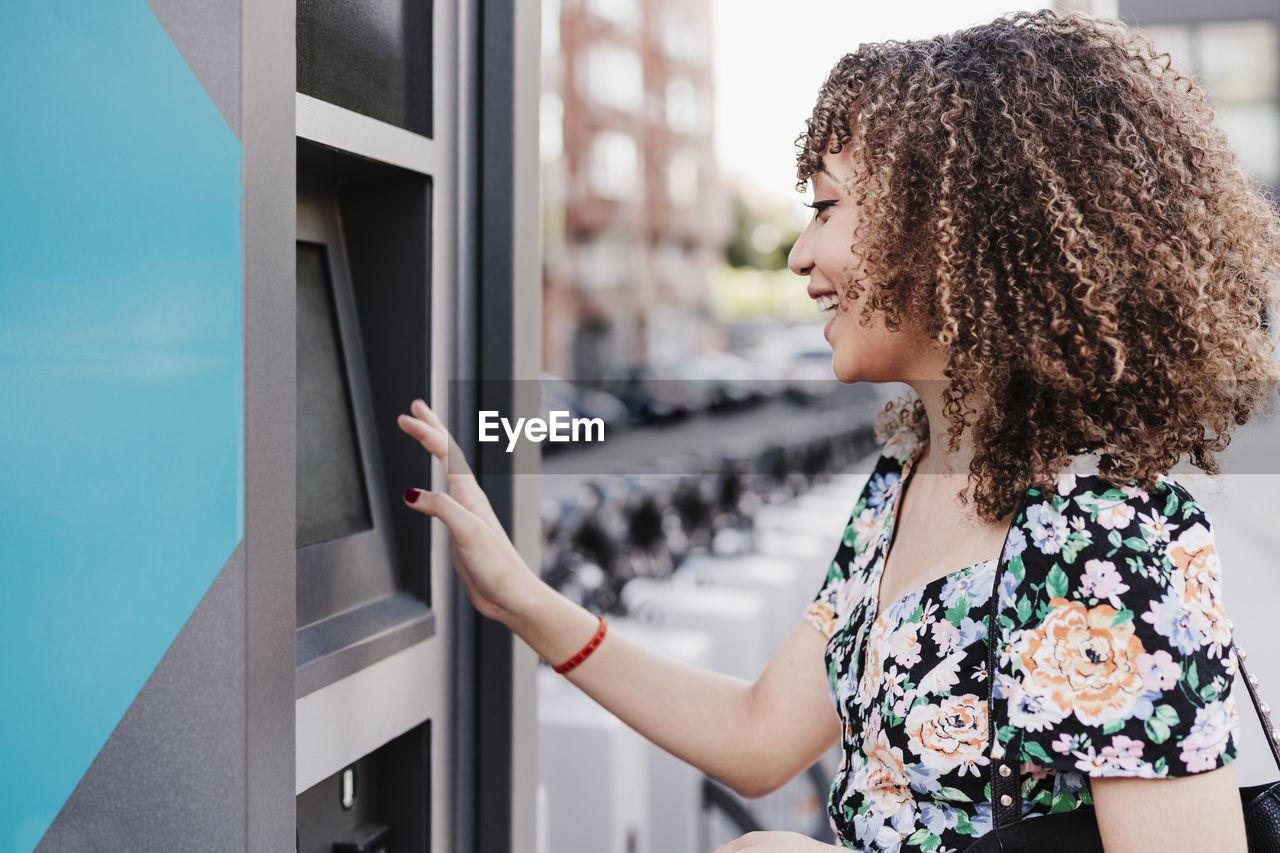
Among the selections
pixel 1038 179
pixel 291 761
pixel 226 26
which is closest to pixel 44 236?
pixel 226 26

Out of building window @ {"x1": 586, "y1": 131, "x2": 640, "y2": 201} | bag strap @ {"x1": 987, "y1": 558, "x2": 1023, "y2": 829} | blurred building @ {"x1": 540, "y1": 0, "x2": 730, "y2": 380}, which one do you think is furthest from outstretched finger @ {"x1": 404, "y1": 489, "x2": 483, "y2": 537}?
building window @ {"x1": 586, "y1": 131, "x2": 640, "y2": 201}

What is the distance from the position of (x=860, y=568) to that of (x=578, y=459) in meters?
17.0

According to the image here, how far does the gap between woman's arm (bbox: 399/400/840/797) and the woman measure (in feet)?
0.52

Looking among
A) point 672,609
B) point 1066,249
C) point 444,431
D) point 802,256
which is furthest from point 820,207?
point 672,609

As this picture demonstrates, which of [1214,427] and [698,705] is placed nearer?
[1214,427]

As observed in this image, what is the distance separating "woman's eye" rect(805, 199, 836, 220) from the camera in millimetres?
1277

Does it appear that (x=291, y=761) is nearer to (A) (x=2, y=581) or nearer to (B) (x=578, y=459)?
(A) (x=2, y=581)

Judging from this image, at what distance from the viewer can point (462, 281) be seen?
1523 millimetres

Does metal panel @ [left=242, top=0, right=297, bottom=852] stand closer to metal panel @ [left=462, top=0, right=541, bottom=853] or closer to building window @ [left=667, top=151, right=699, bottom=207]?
metal panel @ [left=462, top=0, right=541, bottom=853]

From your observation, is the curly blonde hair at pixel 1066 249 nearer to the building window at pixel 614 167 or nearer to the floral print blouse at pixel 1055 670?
the floral print blouse at pixel 1055 670

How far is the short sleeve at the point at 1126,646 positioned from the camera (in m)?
0.94

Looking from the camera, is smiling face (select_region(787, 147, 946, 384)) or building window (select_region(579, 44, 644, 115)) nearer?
smiling face (select_region(787, 147, 946, 384))

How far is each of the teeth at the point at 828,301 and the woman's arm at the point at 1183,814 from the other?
58 cm

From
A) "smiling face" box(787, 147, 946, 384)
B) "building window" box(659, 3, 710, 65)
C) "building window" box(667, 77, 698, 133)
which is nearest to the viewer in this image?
"smiling face" box(787, 147, 946, 384)
